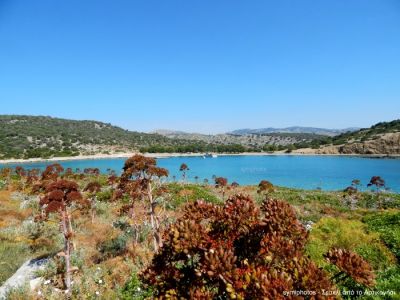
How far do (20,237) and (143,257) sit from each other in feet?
18.1

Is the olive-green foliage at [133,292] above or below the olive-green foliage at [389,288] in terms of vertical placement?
below

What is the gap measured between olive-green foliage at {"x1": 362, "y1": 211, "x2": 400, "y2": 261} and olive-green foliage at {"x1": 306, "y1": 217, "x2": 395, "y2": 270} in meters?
0.20

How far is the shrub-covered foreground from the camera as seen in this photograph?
9.05 ft

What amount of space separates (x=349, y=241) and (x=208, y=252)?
7.52 meters

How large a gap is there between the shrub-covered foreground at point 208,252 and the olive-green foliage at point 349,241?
30mm

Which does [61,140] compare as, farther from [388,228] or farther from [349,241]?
[388,228]

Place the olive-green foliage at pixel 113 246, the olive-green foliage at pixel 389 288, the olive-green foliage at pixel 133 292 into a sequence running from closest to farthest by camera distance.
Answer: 1. the olive-green foliage at pixel 389 288
2. the olive-green foliage at pixel 133 292
3. the olive-green foliage at pixel 113 246

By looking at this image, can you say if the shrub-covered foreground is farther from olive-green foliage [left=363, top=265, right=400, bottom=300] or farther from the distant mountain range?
the distant mountain range

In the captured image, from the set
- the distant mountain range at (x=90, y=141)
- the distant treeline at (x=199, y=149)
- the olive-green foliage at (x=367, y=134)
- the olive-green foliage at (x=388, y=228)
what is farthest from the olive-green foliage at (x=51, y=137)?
the olive-green foliage at (x=388, y=228)

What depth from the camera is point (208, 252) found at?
2.91 meters

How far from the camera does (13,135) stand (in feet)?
397

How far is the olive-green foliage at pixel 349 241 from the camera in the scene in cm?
775

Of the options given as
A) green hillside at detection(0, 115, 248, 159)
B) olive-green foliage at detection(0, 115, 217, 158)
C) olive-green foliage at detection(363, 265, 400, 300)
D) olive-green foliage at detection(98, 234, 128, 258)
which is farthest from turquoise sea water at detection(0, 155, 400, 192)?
olive-green foliage at detection(363, 265, 400, 300)

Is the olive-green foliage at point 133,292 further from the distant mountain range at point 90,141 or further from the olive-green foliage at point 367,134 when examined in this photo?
the olive-green foliage at point 367,134
